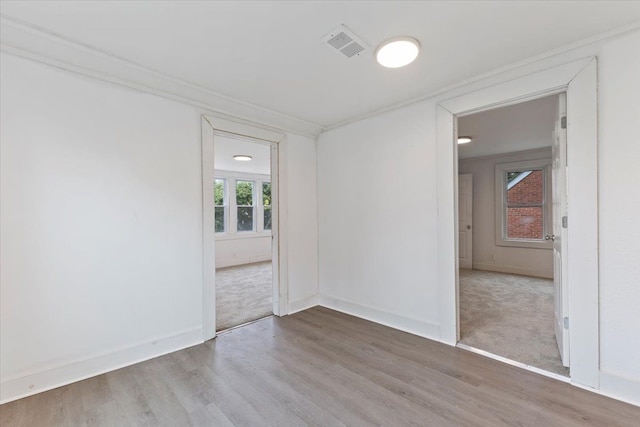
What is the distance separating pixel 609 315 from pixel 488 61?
1.98m

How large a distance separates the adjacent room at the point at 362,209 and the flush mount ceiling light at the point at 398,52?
13 mm

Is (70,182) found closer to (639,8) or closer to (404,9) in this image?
(404,9)

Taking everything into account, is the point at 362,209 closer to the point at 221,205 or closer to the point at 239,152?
the point at 239,152

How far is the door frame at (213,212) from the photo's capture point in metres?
2.82

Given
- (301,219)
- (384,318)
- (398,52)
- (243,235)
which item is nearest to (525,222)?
(384,318)

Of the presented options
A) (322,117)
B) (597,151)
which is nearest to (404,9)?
(597,151)

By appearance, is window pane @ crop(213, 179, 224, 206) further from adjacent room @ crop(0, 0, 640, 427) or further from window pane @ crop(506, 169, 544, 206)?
window pane @ crop(506, 169, 544, 206)

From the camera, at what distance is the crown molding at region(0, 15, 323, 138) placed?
1.80 m

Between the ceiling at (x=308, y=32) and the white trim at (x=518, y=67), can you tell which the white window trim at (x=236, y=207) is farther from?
the white trim at (x=518, y=67)

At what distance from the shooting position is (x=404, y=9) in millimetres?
1646

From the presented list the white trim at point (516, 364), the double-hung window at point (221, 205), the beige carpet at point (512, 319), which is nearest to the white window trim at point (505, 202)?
the beige carpet at point (512, 319)

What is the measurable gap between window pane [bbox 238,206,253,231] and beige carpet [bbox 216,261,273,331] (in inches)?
47.8

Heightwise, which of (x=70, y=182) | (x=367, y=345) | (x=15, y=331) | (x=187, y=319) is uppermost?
(x=70, y=182)

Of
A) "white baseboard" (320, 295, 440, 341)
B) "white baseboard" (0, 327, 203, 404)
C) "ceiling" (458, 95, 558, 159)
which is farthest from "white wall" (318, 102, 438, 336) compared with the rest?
"white baseboard" (0, 327, 203, 404)
